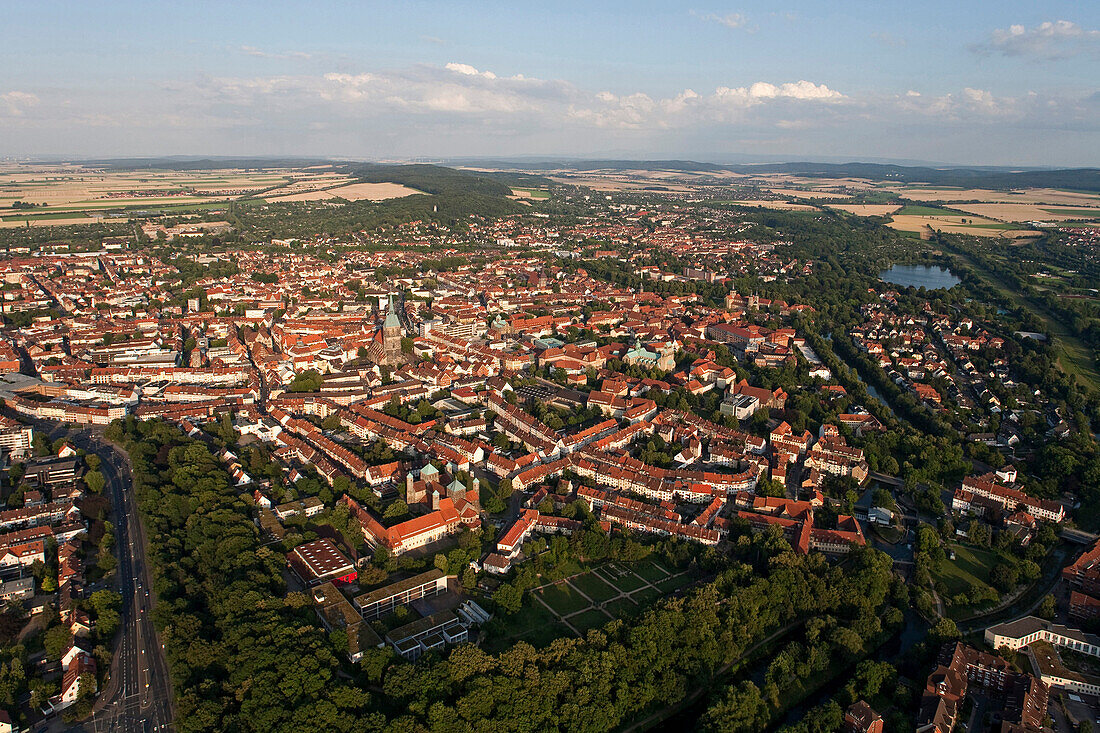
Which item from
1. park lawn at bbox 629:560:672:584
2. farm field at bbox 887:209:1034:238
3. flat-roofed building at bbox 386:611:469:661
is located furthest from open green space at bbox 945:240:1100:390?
flat-roofed building at bbox 386:611:469:661

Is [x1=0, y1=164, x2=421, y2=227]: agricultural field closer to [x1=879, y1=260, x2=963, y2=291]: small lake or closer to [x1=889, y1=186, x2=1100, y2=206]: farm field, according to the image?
[x1=879, y1=260, x2=963, y2=291]: small lake

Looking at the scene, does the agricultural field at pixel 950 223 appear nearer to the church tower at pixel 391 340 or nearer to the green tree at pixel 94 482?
the church tower at pixel 391 340

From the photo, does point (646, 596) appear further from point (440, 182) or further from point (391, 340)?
point (440, 182)

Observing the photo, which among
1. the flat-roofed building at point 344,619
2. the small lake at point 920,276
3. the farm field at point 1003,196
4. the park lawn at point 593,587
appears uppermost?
the farm field at point 1003,196

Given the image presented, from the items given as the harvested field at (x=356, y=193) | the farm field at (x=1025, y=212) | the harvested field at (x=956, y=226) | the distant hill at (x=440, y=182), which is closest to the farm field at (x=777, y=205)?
the harvested field at (x=956, y=226)

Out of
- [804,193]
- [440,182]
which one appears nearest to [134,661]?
[440,182]

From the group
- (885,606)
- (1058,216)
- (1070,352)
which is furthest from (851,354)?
(1058,216)

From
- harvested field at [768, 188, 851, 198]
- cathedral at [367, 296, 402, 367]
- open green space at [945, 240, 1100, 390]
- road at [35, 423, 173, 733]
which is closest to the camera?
road at [35, 423, 173, 733]
